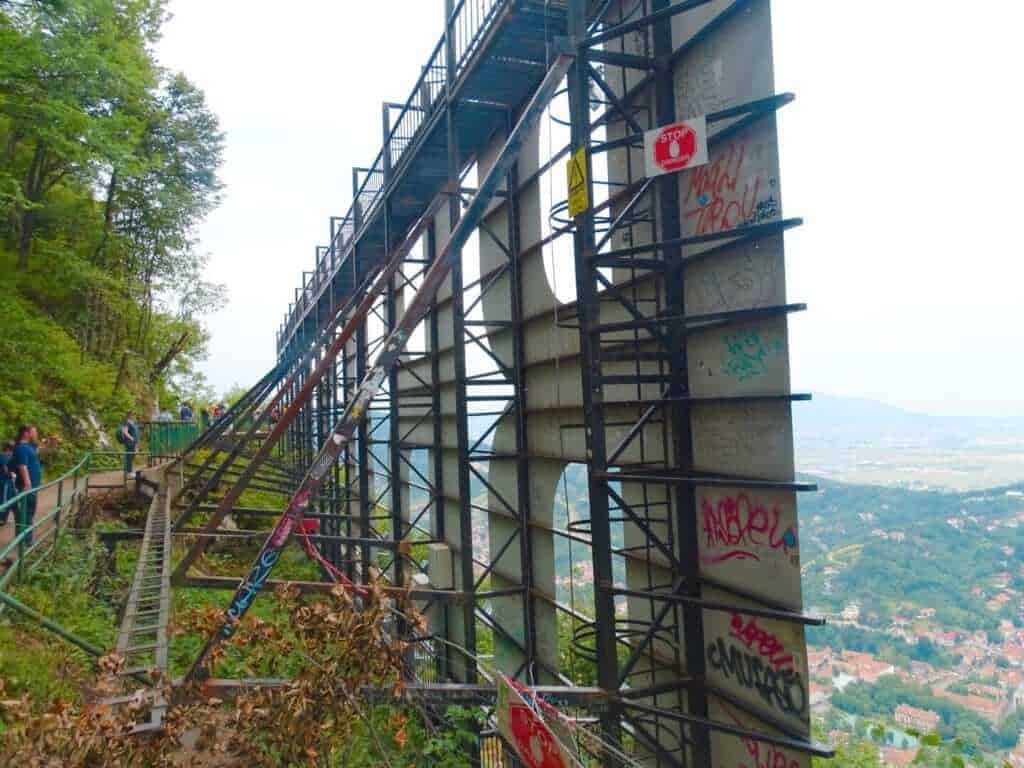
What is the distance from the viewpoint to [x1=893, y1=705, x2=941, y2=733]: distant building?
31.5 feet

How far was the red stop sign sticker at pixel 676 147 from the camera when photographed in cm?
525

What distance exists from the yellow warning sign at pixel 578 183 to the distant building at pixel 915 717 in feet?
27.8

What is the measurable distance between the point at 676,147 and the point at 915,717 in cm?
933

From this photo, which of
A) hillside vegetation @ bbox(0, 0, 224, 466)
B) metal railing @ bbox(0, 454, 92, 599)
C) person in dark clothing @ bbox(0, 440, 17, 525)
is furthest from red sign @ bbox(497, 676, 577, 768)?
hillside vegetation @ bbox(0, 0, 224, 466)

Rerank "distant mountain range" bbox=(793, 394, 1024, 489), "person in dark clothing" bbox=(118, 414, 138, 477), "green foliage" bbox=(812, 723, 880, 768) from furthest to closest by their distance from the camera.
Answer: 1. "person in dark clothing" bbox=(118, 414, 138, 477)
2. "distant mountain range" bbox=(793, 394, 1024, 489)
3. "green foliage" bbox=(812, 723, 880, 768)

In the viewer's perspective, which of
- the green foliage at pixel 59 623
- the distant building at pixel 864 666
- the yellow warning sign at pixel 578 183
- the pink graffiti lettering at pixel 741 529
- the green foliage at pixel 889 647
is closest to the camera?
the pink graffiti lettering at pixel 741 529

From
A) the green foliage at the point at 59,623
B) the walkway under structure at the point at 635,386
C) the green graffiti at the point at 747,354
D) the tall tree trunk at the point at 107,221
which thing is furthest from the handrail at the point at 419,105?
the tall tree trunk at the point at 107,221

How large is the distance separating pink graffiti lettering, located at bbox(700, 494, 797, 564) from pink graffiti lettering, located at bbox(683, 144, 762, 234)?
2.17 m

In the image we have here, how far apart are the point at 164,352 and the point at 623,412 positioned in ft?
101

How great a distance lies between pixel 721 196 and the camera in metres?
5.53

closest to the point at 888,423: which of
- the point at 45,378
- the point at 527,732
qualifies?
the point at 527,732

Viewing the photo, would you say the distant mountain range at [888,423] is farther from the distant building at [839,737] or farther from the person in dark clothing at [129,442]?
the person in dark clothing at [129,442]

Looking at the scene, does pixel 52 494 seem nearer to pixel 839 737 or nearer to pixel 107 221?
pixel 107 221

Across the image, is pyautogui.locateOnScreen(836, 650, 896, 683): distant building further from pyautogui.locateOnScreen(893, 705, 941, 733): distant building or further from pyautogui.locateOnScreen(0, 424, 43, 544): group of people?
pyautogui.locateOnScreen(0, 424, 43, 544): group of people
